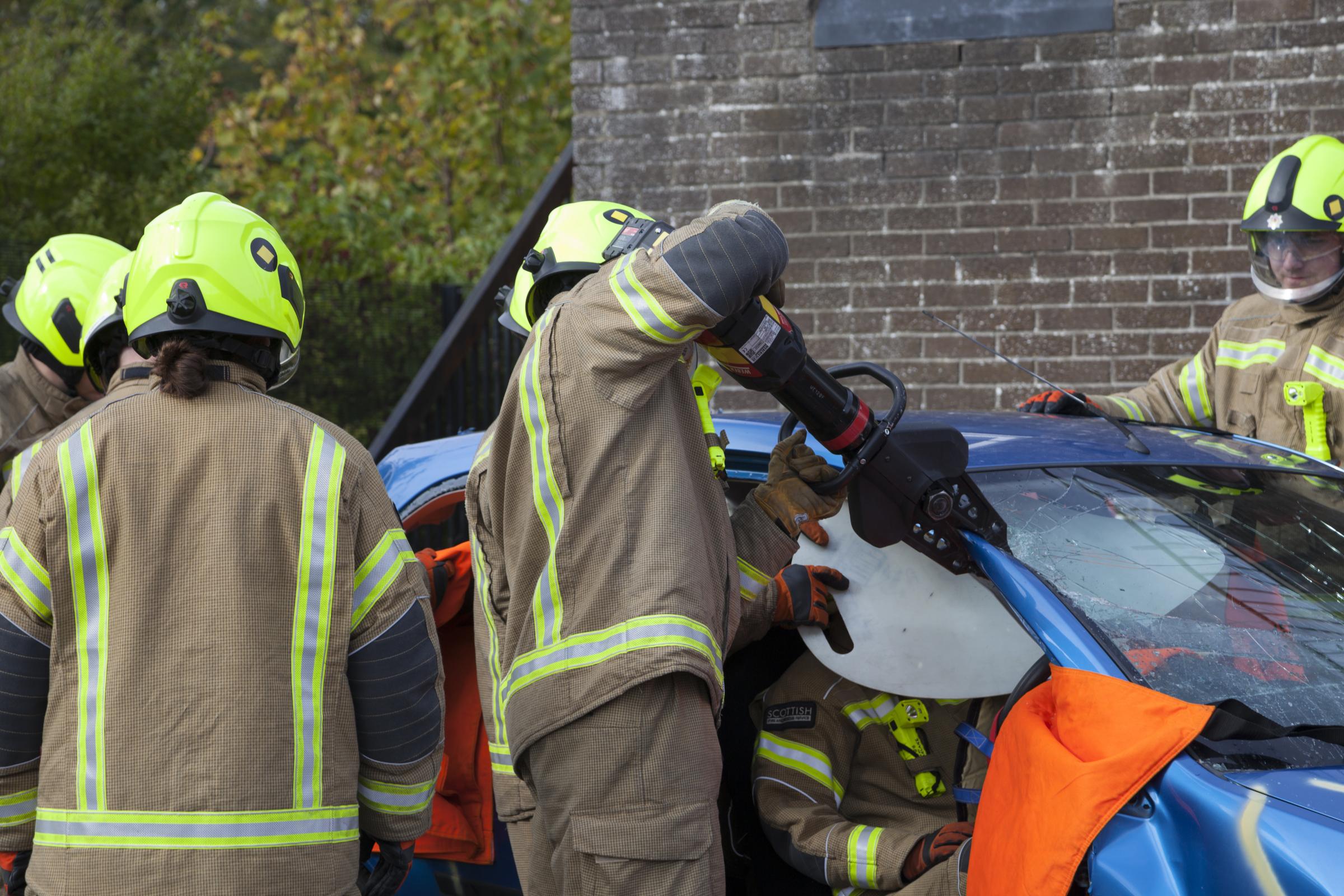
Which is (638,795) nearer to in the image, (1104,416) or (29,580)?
(29,580)

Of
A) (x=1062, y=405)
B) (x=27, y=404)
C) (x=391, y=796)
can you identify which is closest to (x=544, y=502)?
(x=391, y=796)

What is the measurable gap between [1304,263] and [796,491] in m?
2.02

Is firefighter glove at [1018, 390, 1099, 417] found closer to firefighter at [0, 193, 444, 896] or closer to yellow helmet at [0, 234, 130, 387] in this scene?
firefighter at [0, 193, 444, 896]

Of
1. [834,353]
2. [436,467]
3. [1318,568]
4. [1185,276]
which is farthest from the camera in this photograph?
[834,353]

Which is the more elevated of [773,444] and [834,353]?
[773,444]

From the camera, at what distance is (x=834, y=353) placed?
580cm

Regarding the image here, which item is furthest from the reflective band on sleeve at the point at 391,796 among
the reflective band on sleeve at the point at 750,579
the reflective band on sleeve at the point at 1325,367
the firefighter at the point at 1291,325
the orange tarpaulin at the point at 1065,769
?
the reflective band on sleeve at the point at 1325,367

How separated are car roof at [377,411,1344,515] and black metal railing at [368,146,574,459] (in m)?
3.49

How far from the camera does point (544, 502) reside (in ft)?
6.84

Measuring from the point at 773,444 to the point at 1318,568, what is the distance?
105cm

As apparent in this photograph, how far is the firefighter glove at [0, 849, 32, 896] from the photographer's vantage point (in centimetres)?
196

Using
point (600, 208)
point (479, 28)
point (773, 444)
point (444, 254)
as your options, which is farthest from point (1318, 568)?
point (479, 28)

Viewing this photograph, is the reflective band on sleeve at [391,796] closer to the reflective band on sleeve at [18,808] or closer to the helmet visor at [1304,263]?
the reflective band on sleeve at [18,808]

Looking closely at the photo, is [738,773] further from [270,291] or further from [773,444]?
[270,291]
